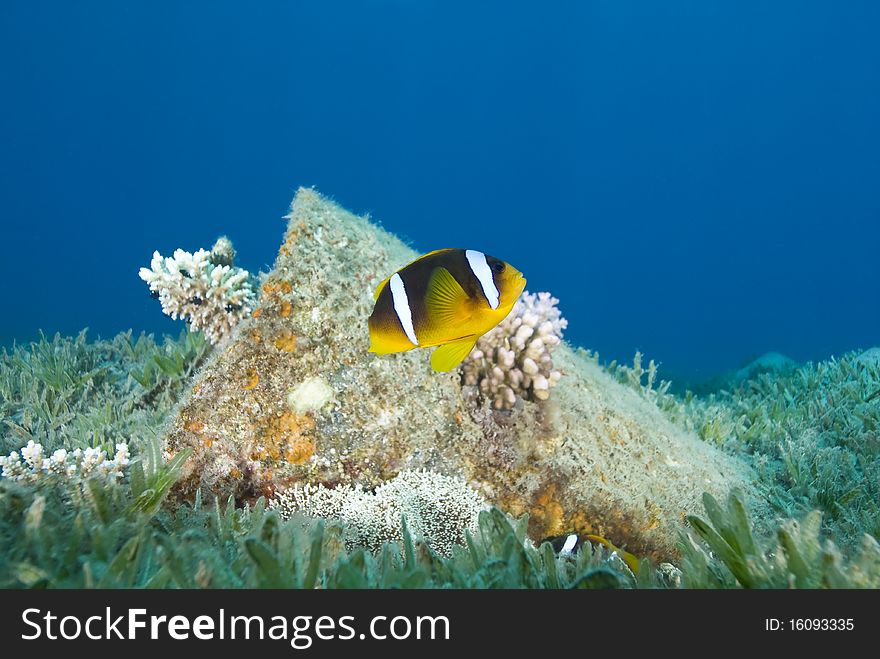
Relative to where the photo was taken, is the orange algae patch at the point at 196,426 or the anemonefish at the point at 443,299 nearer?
the anemonefish at the point at 443,299

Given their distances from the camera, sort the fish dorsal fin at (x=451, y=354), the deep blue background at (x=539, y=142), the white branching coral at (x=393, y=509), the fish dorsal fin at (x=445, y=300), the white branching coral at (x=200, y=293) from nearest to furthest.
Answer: the fish dorsal fin at (x=445, y=300) < the fish dorsal fin at (x=451, y=354) < the white branching coral at (x=393, y=509) < the white branching coral at (x=200, y=293) < the deep blue background at (x=539, y=142)

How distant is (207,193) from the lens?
12225cm

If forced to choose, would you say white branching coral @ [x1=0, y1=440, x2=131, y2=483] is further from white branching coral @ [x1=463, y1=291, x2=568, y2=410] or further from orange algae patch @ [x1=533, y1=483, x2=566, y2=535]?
orange algae patch @ [x1=533, y1=483, x2=566, y2=535]

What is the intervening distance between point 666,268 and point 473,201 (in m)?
60.4

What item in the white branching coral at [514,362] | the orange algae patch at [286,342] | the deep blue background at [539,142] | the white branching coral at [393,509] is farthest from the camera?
the deep blue background at [539,142]


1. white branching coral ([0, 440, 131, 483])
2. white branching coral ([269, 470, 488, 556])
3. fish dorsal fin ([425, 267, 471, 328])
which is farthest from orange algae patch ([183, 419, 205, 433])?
fish dorsal fin ([425, 267, 471, 328])

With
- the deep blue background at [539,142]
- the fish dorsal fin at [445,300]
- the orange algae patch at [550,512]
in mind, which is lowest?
the orange algae patch at [550,512]

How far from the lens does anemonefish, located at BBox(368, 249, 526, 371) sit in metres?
1.96

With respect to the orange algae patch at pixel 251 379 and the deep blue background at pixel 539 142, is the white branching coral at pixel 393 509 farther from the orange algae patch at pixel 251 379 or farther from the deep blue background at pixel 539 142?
the deep blue background at pixel 539 142

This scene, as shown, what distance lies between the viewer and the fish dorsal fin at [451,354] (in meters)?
2.21

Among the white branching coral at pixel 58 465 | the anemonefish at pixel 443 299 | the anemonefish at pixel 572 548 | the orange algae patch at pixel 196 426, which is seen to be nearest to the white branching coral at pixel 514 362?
the anemonefish at pixel 572 548

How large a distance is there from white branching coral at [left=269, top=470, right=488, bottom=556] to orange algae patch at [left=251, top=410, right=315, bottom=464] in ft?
0.78
